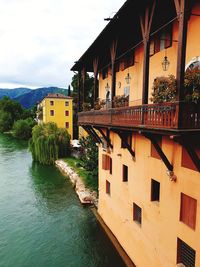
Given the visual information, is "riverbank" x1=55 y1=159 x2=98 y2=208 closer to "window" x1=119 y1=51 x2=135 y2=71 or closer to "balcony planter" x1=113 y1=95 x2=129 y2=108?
"balcony planter" x1=113 y1=95 x2=129 y2=108

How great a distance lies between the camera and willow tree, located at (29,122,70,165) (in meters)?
36.0

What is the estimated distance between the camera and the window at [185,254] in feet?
26.6

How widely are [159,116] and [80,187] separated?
17.3 m

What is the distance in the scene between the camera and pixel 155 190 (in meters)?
10.0

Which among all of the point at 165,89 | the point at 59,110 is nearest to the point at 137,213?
the point at 165,89

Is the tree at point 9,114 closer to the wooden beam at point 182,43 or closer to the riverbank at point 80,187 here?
the riverbank at point 80,187

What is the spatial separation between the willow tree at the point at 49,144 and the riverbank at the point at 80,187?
146 inches

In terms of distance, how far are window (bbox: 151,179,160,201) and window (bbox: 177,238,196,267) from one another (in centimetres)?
198

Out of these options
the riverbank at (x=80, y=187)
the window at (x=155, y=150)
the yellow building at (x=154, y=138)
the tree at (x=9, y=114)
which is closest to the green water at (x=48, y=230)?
the riverbank at (x=80, y=187)

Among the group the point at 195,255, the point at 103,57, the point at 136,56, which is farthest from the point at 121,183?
the point at 103,57

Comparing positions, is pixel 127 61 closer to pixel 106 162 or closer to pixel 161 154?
pixel 106 162

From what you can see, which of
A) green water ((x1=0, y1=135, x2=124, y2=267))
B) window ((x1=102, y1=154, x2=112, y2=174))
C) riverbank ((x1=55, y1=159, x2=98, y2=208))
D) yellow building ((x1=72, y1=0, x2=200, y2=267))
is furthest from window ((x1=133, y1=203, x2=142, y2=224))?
riverbank ((x1=55, y1=159, x2=98, y2=208))

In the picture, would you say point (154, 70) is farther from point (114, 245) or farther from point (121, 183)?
point (114, 245)

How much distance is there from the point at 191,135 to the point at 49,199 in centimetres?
1787
